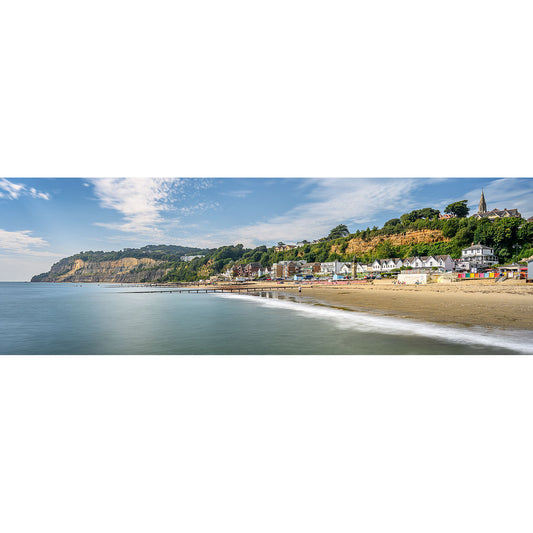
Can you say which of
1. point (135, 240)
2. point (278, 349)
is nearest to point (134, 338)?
point (135, 240)

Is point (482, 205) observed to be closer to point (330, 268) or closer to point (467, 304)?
point (467, 304)

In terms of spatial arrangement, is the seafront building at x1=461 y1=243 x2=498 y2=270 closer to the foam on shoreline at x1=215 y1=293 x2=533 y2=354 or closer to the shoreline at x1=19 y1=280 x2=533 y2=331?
the shoreline at x1=19 y1=280 x2=533 y2=331

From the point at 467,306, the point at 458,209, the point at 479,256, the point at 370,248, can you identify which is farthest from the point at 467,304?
the point at 458,209

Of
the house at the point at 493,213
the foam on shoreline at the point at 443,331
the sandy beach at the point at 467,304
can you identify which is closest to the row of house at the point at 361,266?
the sandy beach at the point at 467,304

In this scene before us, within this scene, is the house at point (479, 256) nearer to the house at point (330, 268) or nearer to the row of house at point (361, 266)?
the row of house at point (361, 266)

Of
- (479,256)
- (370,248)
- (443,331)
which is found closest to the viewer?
(443,331)
